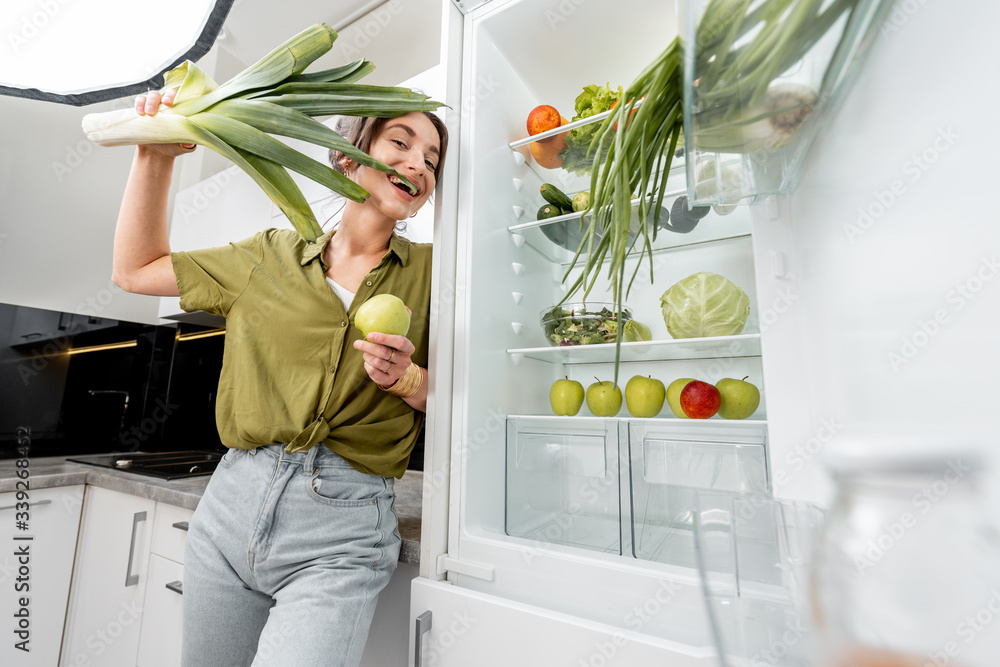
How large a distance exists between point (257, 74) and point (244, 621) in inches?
35.4

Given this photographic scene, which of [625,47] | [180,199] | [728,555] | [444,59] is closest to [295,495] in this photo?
[728,555]

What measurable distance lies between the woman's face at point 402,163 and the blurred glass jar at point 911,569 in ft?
2.55

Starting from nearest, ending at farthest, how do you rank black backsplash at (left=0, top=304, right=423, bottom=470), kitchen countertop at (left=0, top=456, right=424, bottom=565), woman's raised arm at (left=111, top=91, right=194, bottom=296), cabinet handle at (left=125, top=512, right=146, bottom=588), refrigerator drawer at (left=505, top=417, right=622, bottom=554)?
woman's raised arm at (left=111, top=91, right=194, bottom=296)
refrigerator drawer at (left=505, top=417, right=622, bottom=554)
kitchen countertop at (left=0, top=456, right=424, bottom=565)
cabinet handle at (left=125, top=512, right=146, bottom=588)
black backsplash at (left=0, top=304, right=423, bottom=470)

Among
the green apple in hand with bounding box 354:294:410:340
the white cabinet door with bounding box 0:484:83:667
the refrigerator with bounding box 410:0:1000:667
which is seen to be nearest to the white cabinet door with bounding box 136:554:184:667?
the white cabinet door with bounding box 0:484:83:667

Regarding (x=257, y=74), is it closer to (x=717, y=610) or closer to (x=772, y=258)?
(x=772, y=258)

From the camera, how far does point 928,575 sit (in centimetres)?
19

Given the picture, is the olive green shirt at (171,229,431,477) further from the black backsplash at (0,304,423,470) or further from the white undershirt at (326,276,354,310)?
the black backsplash at (0,304,423,470)

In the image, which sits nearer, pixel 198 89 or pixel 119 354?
pixel 198 89

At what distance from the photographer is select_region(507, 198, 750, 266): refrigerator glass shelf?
3.04 feet

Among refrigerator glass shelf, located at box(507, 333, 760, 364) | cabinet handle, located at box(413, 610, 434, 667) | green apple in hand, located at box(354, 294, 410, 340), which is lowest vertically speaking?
cabinet handle, located at box(413, 610, 434, 667)

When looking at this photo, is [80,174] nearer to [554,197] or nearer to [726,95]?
[554,197]

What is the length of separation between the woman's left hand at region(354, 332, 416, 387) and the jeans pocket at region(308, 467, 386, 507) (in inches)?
6.5

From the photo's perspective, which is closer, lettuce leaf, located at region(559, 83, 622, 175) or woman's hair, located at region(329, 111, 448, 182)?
woman's hair, located at region(329, 111, 448, 182)

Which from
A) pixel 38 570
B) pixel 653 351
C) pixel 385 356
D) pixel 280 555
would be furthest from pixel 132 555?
pixel 653 351
